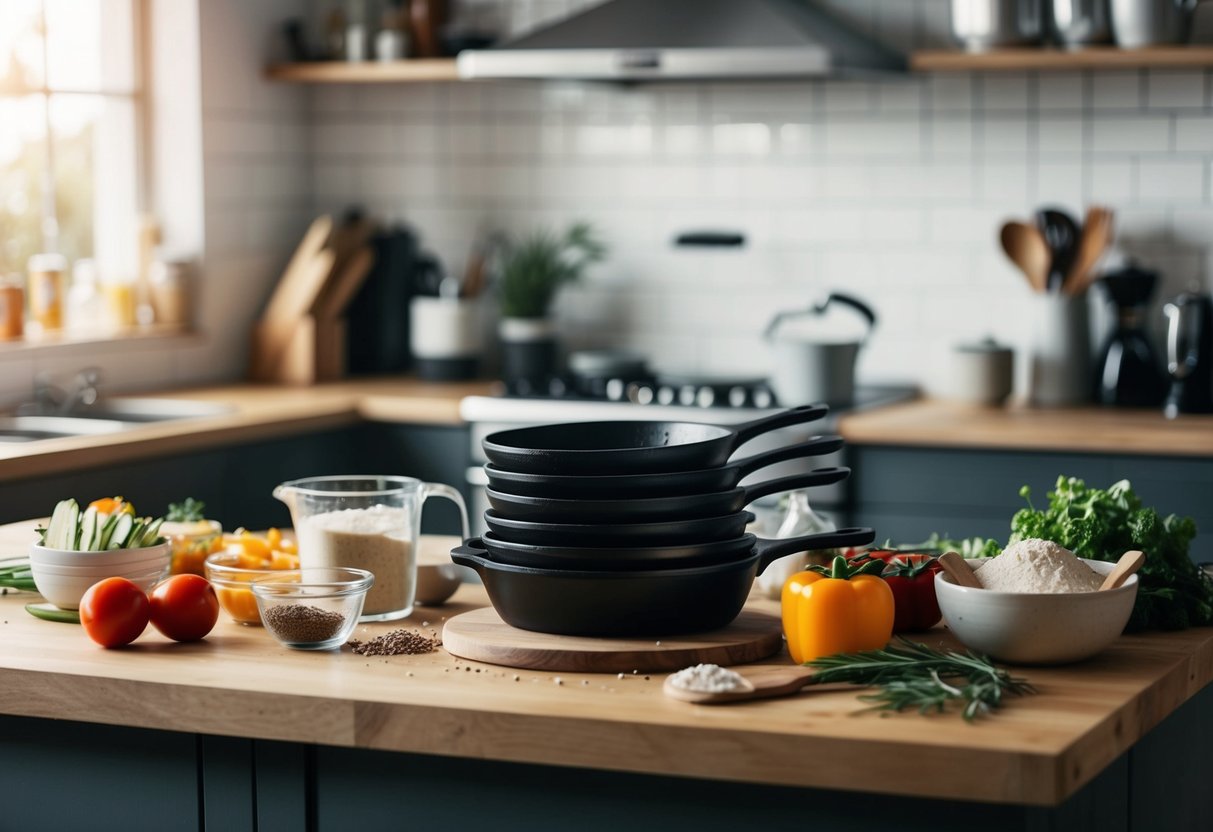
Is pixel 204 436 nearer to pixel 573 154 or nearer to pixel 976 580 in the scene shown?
pixel 573 154

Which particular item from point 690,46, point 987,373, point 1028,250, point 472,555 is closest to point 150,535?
point 472,555

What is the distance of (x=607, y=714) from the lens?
67.8 inches

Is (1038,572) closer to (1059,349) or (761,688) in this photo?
(761,688)

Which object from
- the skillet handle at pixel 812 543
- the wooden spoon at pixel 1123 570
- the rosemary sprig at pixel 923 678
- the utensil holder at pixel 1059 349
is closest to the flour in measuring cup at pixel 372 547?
the skillet handle at pixel 812 543

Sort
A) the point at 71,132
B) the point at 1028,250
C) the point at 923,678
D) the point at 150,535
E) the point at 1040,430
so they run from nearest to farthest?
the point at 923,678 → the point at 150,535 → the point at 1040,430 → the point at 1028,250 → the point at 71,132

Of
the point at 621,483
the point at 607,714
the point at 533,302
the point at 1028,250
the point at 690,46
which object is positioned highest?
the point at 690,46

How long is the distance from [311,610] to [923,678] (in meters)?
0.72

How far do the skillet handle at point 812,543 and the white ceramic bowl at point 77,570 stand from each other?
0.81 meters

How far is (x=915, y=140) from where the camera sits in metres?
4.79

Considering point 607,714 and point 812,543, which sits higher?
point 812,543

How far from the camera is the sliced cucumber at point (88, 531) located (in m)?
2.23

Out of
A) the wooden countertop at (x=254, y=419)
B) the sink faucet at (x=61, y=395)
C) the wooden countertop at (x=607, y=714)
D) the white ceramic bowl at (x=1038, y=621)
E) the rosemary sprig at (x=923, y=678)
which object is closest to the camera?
the wooden countertop at (x=607, y=714)

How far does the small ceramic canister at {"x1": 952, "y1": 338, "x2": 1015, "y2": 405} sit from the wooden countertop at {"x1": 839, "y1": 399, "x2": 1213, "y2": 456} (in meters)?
0.04

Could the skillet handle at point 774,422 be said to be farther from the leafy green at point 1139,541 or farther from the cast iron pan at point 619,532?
the leafy green at point 1139,541
